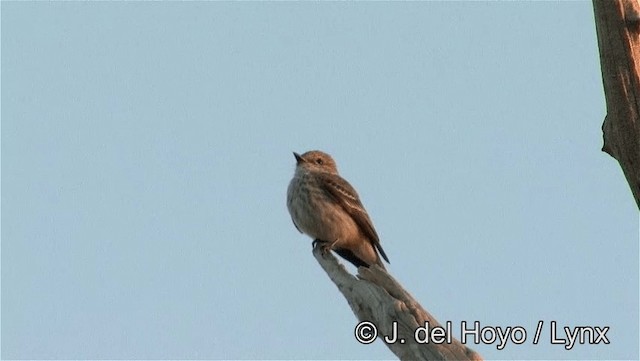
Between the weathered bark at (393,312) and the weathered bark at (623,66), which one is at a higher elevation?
the weathered bark at (623,66)

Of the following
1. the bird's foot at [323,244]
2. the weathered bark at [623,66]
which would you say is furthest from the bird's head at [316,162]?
the weathered bark at [623,66]

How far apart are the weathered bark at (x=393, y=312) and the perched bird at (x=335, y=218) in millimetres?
3088

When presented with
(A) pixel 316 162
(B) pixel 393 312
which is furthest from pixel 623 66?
(A) pixel 316 162

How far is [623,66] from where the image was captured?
6992 mm

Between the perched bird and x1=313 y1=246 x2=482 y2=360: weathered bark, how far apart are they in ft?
10.1

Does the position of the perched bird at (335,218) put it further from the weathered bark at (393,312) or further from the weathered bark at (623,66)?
the weathered bark at (623,66)

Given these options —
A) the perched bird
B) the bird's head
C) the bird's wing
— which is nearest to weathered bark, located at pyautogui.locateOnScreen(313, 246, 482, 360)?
the perched bird

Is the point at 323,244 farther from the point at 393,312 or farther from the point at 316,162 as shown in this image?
the point at 393,312

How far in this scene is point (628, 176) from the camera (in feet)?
23.5

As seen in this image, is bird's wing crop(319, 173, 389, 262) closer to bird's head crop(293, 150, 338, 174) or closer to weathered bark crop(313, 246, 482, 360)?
bird's head crop(293, 150, 338, 174)

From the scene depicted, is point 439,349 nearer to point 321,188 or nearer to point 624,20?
point 624,20

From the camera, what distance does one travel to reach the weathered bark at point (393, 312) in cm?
661

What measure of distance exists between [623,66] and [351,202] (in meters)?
4.94

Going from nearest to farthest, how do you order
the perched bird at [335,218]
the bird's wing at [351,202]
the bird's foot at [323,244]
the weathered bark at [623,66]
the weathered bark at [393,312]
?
the weathered bark at [393,312] < the weathered bark at [623,66] < the bird's foot at [323,244] < the perched bird at [335,218] < the bird's wing at [351,202]
